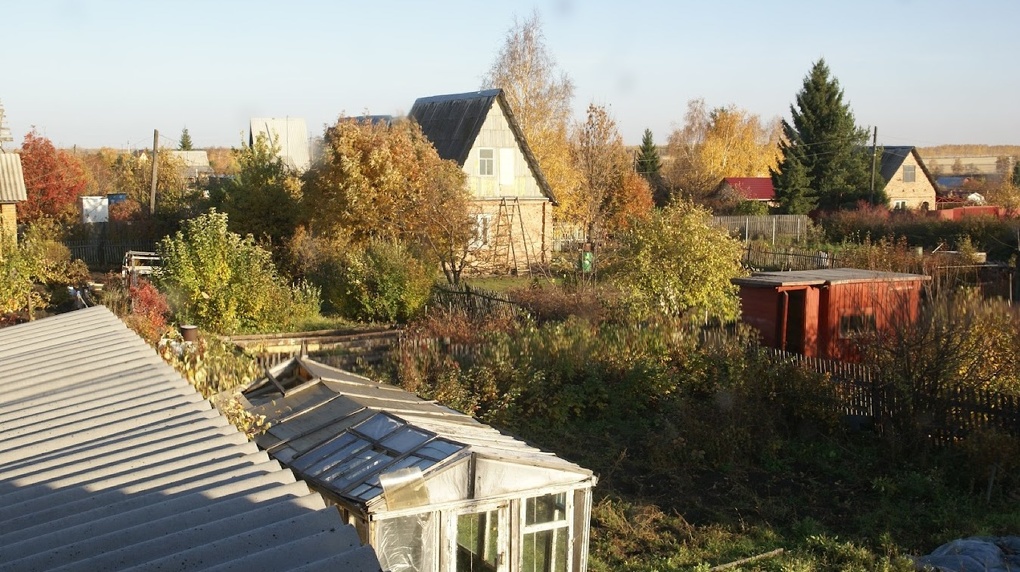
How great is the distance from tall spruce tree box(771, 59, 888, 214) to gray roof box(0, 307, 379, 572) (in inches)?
1782

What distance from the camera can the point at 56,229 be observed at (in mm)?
31188

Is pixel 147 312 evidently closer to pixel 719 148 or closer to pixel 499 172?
pixel 499 172

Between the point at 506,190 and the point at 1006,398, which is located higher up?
the point at 506,190

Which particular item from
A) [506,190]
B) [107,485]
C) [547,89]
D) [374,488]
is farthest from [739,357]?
[547,89]

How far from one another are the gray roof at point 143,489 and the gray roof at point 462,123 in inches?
987

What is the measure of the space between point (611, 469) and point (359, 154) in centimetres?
1686

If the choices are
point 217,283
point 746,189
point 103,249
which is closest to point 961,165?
point 746,189

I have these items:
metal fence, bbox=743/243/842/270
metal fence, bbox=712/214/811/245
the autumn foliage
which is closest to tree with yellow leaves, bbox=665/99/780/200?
metal fence, bbox=712/214/811/245

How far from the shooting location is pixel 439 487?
7523 mm

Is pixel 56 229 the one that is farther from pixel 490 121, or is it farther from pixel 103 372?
pixel 103 372

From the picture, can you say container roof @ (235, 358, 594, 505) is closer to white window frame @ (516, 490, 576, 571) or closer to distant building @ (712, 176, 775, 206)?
white window frame @ (516, 490, 576, 571)

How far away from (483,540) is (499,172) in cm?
2639

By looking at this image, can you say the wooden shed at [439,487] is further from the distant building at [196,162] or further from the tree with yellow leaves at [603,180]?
the distant building at [196,162]

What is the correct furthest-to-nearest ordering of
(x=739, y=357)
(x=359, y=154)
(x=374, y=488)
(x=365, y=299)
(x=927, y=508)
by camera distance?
1. (x=359, y=154)
2. (x=365, y=299)
3. (x=739, y=357)
4. (x=927, y=508)
5. (x=374, y=488)
